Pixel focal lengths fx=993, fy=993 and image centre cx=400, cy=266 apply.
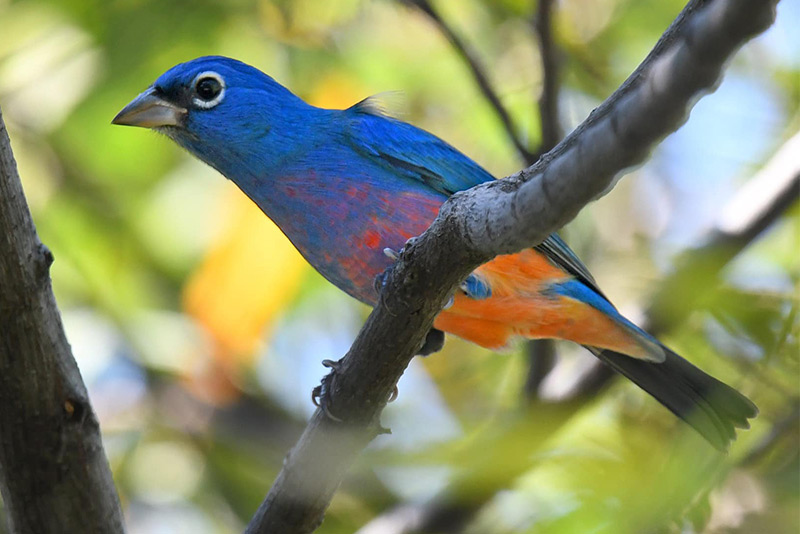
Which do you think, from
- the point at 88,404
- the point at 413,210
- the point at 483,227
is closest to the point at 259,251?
the point at 413,210

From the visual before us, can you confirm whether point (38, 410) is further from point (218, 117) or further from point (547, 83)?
point (547, 83)

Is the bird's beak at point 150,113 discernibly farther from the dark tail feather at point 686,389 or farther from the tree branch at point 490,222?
the dark tail feather at point 686,389

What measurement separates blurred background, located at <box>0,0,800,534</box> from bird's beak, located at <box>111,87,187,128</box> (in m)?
1.06

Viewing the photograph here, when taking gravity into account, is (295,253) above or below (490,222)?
above

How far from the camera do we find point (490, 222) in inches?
114

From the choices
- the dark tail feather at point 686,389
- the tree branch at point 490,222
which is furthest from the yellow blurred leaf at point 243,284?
the tree branch at point 490,222

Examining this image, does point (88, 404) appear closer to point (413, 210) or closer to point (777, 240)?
point (413, 210)

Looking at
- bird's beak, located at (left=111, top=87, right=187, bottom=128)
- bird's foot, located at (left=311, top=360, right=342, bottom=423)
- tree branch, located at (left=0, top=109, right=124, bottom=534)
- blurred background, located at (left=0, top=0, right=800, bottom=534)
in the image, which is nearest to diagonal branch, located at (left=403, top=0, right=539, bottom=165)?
blurred background, located at (left=0, top=0, right=800, bottom=534)

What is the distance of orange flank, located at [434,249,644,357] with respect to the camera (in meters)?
4.76

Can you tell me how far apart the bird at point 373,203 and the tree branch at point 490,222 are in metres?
1.03

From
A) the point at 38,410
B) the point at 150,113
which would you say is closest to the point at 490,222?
the point at 38,410

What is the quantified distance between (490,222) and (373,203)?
1.85m

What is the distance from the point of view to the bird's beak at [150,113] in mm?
4984

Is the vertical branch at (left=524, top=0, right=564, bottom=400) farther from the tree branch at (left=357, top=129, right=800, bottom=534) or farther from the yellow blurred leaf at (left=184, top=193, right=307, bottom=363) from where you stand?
the yellow blurred leaf at (left=184, top=193, right=307, bottom=363)
